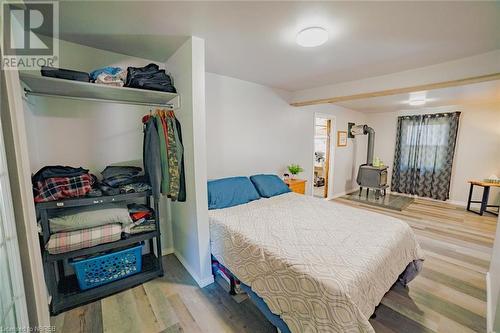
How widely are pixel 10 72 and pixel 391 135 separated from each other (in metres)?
6.78

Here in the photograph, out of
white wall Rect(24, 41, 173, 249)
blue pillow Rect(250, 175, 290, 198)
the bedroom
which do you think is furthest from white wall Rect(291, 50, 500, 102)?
white wall Rect(24, 41, 173, 249)

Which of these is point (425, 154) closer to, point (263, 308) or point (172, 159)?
point (263, 308)

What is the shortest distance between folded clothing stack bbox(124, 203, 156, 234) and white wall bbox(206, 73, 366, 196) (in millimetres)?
970

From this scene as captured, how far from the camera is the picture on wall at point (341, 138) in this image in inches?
195

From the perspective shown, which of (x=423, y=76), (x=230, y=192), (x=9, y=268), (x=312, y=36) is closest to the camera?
(x=9, y=268)

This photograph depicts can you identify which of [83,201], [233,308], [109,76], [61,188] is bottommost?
[233,308]

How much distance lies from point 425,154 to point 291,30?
5.20 meters

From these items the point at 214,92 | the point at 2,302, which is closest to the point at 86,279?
the point at 2,302

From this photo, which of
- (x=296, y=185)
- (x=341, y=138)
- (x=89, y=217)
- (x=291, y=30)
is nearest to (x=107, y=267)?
(x=89, y=217)

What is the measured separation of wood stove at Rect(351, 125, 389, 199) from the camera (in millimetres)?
4898

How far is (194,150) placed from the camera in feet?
6.02

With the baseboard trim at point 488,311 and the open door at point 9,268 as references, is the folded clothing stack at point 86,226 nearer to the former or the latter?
the open door at point 9,268

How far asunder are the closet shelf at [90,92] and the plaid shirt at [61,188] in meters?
0.71
